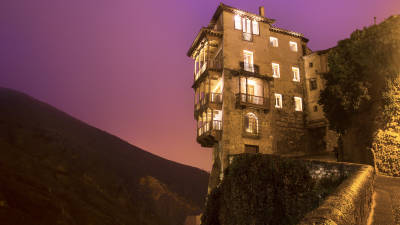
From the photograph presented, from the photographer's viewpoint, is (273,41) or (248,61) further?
(273,41)

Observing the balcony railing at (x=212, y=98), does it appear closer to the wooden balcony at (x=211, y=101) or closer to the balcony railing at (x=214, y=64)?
the wooden balcony at (x=211, y=101)

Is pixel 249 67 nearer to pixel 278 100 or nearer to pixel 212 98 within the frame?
pixel 278 100

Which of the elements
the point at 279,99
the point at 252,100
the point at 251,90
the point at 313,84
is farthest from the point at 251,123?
the point at 313,84

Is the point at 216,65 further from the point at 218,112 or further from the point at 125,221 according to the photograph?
the point at 125,221

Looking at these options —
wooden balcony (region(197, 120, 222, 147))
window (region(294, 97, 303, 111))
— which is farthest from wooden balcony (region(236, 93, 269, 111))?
window (region(294, 97, 303, 111))

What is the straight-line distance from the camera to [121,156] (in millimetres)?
110750

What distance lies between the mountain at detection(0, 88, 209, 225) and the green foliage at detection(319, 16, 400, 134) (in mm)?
39730

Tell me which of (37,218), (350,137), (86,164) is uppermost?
(350,137)

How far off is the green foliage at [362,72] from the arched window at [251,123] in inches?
340

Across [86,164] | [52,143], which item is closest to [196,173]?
[86,164]

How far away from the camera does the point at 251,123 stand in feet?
104

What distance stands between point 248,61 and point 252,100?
4.56 meters

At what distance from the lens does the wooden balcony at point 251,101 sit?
30812 mm

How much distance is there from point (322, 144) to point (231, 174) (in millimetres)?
17789
